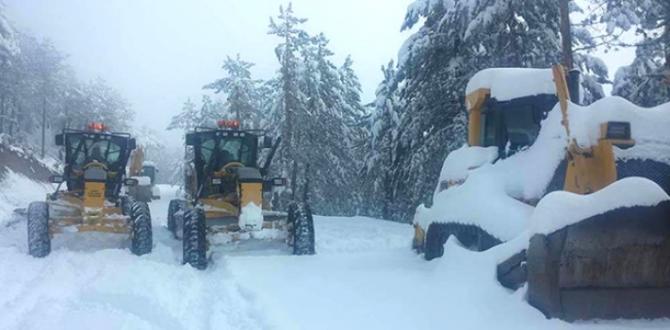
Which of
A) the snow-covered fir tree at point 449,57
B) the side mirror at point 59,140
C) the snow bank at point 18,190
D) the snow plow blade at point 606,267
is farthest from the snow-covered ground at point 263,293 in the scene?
the snow bank at point 18,190

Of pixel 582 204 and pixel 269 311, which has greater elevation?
pixel 582 204

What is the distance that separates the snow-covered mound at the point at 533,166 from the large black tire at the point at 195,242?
3776 millimetres

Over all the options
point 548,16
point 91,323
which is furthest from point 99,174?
point 548,16

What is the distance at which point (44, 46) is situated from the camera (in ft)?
215

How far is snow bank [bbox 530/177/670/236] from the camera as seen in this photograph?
17.8ft

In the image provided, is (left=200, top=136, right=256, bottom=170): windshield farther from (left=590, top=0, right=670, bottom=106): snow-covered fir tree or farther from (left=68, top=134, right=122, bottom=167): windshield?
(left=590, top=0, right=670, bottom=106): snow-covered fir tree

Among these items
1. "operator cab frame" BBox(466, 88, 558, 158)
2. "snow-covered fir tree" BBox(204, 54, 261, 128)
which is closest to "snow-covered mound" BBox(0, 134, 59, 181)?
"snow-covered fir tree" BBox(204, 54, 261, 128)

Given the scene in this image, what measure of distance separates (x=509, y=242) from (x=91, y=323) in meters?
4.40

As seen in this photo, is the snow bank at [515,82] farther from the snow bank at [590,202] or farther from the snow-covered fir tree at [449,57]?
the snow-covered fir tree at [449,57]

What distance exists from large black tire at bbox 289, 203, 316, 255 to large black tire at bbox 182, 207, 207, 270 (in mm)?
1582

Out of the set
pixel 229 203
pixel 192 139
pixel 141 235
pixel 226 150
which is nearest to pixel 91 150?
pixel 192 139

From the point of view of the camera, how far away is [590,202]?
5465mm

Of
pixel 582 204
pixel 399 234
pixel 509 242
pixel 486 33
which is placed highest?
pixel 486 33

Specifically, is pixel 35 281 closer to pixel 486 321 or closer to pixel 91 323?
pixel 91 323
